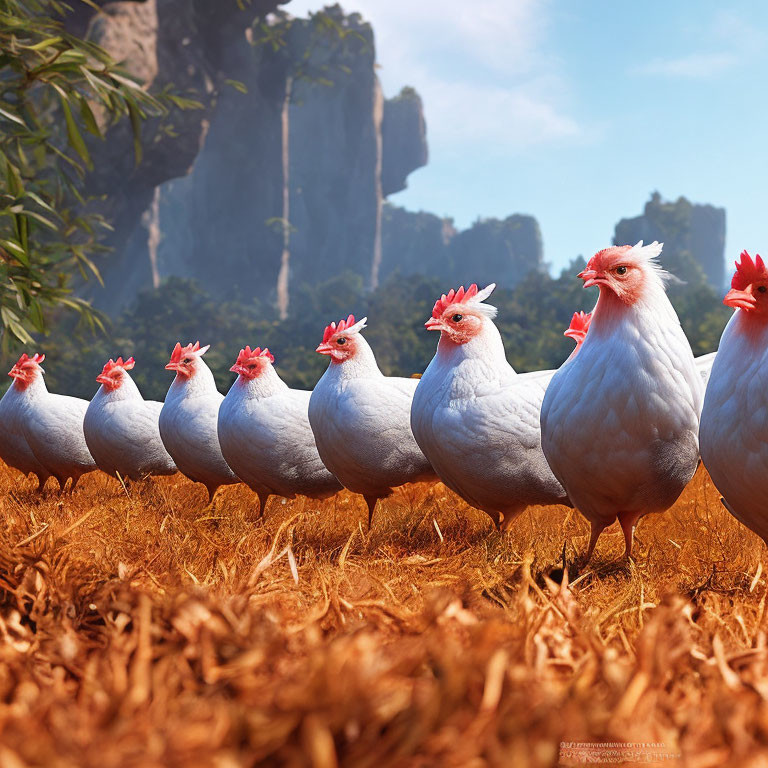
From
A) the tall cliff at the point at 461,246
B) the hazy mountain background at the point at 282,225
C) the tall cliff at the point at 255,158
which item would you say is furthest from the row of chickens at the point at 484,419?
the tall cliff at the point at 461,246

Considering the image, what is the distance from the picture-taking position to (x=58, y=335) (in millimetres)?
16234

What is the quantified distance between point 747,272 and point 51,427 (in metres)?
2.60

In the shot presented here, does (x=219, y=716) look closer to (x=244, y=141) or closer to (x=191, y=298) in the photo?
(x=191, y=298)

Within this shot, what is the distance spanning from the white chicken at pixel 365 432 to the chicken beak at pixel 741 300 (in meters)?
1.13

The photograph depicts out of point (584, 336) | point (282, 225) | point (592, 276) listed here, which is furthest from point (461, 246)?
point (592, 276)

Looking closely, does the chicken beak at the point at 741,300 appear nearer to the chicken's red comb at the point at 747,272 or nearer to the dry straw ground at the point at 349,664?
the chicken's red comb at the point at 747,272

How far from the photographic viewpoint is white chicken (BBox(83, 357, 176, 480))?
273cm

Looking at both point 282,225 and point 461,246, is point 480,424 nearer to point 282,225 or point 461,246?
point 282,225

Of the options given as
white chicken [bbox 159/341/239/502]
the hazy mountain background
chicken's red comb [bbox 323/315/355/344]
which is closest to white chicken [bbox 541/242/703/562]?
chicken's red comb [bbox 323/315/355/344]

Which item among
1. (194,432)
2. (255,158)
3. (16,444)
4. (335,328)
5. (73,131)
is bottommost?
(16,444)

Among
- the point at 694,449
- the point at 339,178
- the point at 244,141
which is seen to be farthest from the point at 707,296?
the point at 339,178

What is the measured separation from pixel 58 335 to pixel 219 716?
57.8ft

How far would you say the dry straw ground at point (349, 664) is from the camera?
0.41m

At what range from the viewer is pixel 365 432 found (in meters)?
2.06
